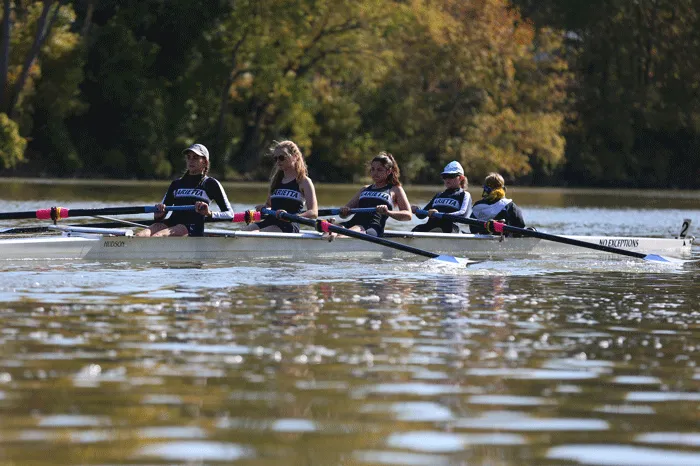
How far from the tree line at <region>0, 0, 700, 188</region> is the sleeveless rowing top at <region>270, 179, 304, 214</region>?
1267 inches

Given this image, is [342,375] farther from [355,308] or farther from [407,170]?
[407,170]

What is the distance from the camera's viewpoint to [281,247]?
18.1m

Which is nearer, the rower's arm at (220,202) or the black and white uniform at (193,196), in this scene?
the rower's arm at (220,202)

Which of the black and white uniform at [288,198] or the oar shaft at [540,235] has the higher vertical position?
the black and white uniform at [288,198]

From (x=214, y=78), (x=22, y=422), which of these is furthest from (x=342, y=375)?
(x=214, y=78)

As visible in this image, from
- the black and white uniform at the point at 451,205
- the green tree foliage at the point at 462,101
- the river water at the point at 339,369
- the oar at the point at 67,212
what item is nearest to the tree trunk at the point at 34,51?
the green tree foliage at the point at 462,101

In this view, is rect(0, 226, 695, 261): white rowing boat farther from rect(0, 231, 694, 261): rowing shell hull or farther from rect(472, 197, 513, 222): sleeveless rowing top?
rect(472, 197, 513, 222): sleeveless rowing top

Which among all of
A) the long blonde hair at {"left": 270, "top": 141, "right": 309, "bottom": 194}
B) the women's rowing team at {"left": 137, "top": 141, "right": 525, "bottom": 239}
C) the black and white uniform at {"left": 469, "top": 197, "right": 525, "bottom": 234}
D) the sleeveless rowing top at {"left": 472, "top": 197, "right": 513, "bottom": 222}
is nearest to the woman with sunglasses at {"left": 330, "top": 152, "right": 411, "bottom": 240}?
the women's rowing team at {"left": 137, "top": 141, "right": 525, "bottom": 239}

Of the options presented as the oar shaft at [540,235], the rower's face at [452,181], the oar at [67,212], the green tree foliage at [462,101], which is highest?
the green tree foliage at [462,101]

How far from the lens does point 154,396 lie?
764cm

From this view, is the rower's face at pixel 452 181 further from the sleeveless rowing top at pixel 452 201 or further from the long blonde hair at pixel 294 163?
the long blonde hair at pixel 294 163

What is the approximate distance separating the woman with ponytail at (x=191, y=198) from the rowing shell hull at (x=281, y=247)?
0.30m

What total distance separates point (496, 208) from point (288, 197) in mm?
3553

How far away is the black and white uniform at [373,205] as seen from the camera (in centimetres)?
1883
